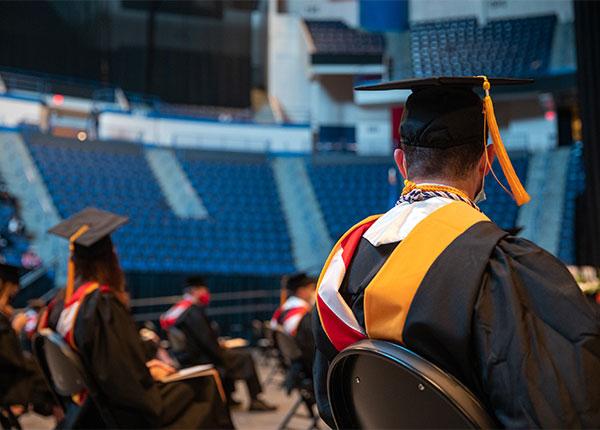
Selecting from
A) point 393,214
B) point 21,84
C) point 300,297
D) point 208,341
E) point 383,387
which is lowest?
point 208,341

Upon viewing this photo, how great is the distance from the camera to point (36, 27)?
17.7 meters

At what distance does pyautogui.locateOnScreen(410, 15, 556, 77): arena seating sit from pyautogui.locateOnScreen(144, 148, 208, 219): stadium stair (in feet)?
18.9

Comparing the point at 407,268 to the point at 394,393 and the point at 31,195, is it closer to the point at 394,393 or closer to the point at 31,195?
the point at 394,393

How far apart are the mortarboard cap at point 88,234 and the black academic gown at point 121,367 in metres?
0.22

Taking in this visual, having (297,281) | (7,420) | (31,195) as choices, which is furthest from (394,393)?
(31,195)

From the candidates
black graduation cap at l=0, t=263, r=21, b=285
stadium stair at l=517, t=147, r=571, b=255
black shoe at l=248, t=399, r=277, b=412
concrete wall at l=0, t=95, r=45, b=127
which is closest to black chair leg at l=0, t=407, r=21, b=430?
black graduation cap at l=0, t=263, r=21, b=285

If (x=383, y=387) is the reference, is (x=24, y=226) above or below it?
below

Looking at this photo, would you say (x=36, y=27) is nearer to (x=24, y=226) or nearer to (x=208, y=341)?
(x=24, y=226)

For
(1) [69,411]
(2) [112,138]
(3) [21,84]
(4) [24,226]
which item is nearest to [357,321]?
(1) [69,411]

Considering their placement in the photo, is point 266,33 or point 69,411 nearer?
point 69,411

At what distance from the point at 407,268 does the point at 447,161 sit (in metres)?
0.29

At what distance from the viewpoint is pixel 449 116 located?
1.50 m

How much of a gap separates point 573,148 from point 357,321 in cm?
1662

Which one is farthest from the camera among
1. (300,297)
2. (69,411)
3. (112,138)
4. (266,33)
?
(266,33)
